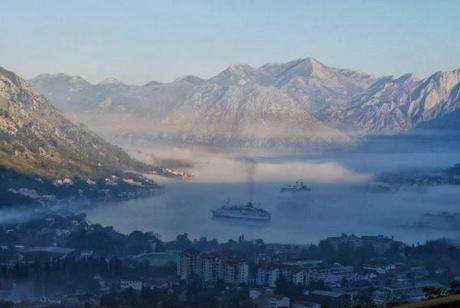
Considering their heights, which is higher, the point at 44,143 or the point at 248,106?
the point at 248,106

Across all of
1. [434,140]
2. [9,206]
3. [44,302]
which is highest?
[434,140]

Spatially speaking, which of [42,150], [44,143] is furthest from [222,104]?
[42,150]

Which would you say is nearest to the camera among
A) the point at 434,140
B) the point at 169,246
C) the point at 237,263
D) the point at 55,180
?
the point at 237,263

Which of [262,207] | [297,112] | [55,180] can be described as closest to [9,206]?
[55,180]

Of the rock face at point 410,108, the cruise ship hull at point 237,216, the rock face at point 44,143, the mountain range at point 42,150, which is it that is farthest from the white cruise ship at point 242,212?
the rock face at point 410,108

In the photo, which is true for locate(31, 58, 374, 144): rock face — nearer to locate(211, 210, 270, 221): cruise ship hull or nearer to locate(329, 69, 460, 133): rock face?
locate(329, 69, 460, 133): rock face

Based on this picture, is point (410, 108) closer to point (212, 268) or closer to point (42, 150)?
point (42, 150)

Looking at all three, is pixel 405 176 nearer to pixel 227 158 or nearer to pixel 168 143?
pixel 227 158

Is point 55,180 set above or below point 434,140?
below

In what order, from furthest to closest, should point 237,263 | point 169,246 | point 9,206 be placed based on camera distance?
point 9,206
point 169,246
point 237,263
